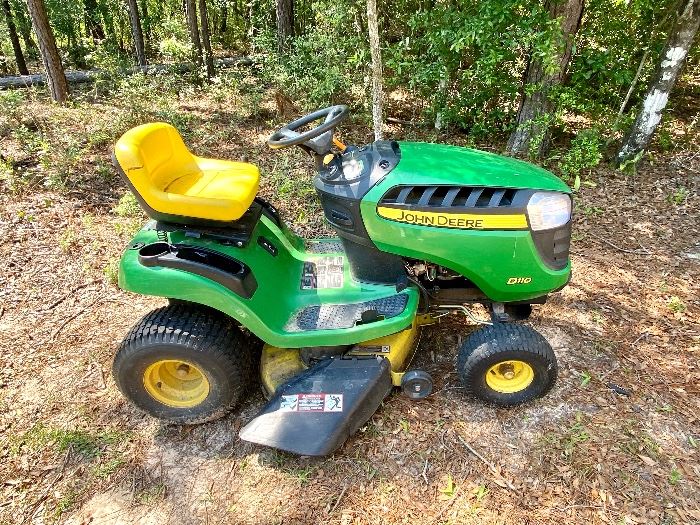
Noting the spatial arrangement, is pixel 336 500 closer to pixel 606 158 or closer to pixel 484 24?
pixel 484 24

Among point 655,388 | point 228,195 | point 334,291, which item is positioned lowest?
point 655,388

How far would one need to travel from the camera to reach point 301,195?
475 cm

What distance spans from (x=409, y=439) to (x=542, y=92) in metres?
3.86

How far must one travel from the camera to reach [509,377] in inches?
100

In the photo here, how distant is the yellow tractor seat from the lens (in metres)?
2.30

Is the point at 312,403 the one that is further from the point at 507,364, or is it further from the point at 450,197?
the point at 450,197

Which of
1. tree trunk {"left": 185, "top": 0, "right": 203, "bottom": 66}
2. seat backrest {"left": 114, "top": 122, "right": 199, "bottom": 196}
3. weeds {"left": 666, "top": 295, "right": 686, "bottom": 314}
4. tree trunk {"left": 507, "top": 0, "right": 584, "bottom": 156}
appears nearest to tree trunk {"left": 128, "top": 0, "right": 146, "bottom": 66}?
tree trunk {"left": 185, "top": 0, "right": 203, "bottom": 66}

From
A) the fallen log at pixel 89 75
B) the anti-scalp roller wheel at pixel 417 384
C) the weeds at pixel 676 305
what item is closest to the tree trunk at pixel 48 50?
the fallen log at pixel 89 75

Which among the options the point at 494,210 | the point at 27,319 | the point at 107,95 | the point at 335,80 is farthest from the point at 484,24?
the point at 107,95

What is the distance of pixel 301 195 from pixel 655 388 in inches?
126

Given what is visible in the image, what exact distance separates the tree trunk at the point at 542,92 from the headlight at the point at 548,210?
272 cm

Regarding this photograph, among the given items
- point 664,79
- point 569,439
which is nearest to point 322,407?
point 569,439

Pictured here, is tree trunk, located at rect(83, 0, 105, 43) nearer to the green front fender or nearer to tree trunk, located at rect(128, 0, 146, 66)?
tree trunk, located at rect(128, 0, 146, 66)

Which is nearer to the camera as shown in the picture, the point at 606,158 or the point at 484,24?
the point at 484,24
